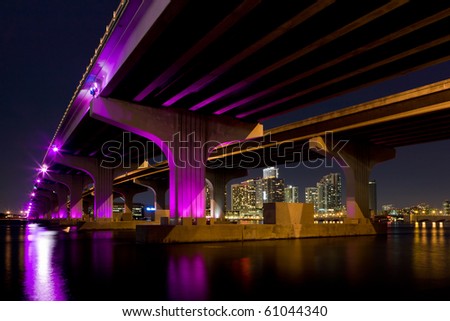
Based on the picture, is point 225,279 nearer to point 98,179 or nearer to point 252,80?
A: point 252,80

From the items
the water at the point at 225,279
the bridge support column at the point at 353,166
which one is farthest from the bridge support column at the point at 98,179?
the water at the point at 225,279

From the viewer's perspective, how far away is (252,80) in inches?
928

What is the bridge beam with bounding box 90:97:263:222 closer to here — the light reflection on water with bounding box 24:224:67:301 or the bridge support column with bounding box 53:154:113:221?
the light reflection on water with bounding box 24:224:67:301

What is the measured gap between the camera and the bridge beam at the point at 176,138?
27.0 m

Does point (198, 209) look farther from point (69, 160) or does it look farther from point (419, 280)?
point (69, 160)

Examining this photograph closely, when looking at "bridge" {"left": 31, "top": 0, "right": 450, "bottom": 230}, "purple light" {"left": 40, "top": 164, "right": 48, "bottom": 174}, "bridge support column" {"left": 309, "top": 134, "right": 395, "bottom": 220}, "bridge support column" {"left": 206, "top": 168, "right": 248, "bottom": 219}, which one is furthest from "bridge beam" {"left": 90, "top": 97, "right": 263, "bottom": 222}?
"bridge support column" {"left": 206, "top": 168, "right": 248, "bottom": 219}

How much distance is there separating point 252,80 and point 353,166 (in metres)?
20.9

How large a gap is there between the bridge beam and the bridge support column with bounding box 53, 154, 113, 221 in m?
27.5

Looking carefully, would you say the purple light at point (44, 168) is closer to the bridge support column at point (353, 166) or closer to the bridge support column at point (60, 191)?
the bridge support column at point (60, 191)

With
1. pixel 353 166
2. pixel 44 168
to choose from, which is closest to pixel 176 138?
pixel 353 166

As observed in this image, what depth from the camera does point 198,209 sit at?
2753 centimetres

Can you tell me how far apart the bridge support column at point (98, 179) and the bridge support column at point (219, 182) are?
67.1 ft

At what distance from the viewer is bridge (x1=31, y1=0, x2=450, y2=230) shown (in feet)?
54.7
